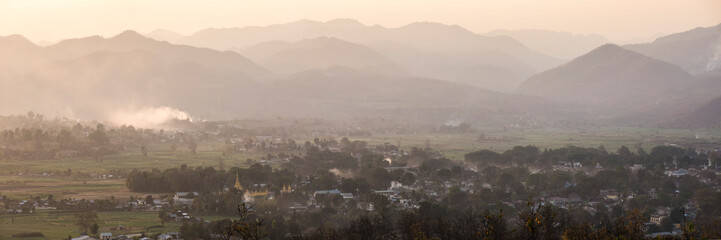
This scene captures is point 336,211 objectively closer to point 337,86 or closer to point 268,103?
point 268,103

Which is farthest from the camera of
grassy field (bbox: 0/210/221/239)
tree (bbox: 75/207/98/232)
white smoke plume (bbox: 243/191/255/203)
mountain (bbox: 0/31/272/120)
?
mountain (bbox: 0/31/272/120)

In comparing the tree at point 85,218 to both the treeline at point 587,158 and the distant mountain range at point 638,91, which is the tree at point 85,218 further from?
the distant mountain range at point 638,91

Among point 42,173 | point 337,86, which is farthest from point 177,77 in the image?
point 42,173

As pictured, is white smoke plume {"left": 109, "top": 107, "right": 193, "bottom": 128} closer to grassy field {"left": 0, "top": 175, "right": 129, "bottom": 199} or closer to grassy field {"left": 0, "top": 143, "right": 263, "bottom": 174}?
grassy field {"left": 0, "top": 143, "right": 263, "bottom": 174}

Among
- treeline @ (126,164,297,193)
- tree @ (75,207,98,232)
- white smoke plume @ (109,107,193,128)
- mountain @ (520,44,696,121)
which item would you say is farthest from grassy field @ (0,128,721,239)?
mountain @ (520,44,696,121)

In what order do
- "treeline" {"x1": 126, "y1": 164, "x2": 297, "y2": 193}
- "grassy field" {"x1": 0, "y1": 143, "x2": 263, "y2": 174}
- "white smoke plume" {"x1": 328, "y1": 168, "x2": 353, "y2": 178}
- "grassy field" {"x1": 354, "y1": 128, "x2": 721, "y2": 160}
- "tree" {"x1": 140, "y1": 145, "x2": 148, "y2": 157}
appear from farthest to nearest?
1. "grassy field" {"x1": 354, "y1": 128, "x2": 721, "y2": 160}
2. "tree" {"x1": 140, "y1": 145, "x2": 148, "y2": 157}
3. "grassy field" {"x1": 0, "y1": 143, "x2": 263, "y2": 174}
4. "white smoke plume" {"x1": 328, "y1": 168, "x2": 353, "y2": 178}
5. "treeline" {"x1": 126, "y1": 164, "x2": 297, "y2": 193}

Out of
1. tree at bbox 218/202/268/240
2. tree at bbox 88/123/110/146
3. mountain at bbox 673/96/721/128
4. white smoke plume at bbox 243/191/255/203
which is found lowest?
white smoke plume at bbox 243/191/255/203

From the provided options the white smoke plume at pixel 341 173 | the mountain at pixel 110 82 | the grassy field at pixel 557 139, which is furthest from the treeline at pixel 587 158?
the mountain at pixel 110 82
